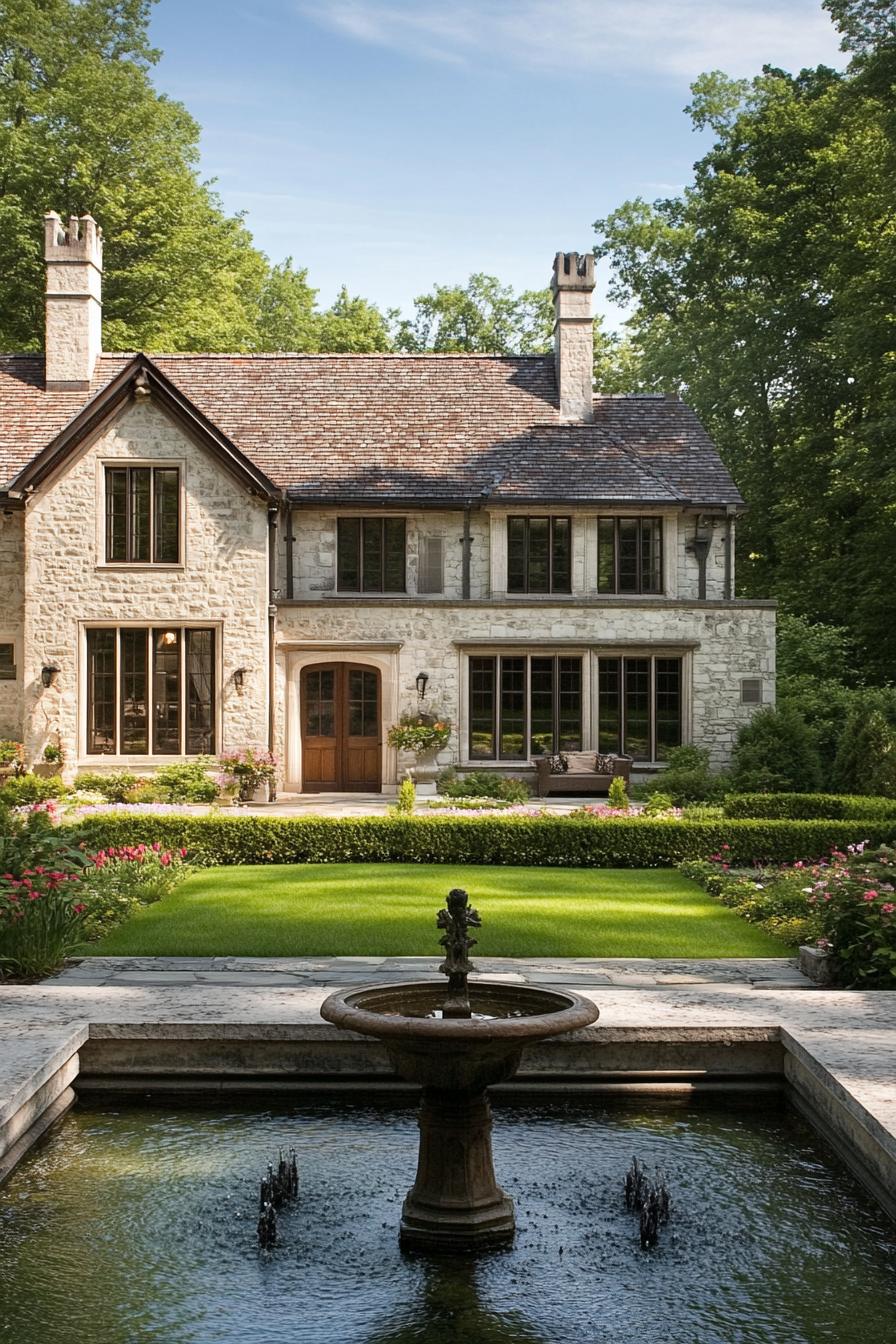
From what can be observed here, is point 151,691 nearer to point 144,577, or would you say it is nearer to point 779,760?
point 144,577

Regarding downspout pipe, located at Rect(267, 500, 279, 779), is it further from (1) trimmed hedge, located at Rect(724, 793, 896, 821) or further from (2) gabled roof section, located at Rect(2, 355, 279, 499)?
(1) trimmed hedge, located at Rect(724, 793, 896, 821)

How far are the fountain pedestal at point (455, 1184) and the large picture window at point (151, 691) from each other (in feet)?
60.4

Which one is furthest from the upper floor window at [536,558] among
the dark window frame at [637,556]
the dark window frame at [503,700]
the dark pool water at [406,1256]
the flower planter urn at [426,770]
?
the dark pool water at [406,1256]

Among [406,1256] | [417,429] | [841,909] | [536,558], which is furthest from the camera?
[417,429]

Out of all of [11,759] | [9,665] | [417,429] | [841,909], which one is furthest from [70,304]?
[841,909]

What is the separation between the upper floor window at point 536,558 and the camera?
26.2m

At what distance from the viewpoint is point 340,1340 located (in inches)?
203

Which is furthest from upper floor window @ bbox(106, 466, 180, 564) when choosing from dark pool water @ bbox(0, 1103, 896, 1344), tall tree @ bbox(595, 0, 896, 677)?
dark pool water @ bbox(0, 1103, 896, 1344)

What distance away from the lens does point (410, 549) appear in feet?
85.8

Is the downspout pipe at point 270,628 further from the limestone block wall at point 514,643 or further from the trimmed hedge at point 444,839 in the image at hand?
the trimmed hedge at point 444,839

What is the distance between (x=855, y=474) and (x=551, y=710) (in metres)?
11.0

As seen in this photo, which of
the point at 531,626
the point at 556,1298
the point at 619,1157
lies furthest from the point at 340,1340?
the point at 531,626

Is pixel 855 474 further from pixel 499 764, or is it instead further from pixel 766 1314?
pixel 766 1314

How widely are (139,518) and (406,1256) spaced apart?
19966 millimetres
